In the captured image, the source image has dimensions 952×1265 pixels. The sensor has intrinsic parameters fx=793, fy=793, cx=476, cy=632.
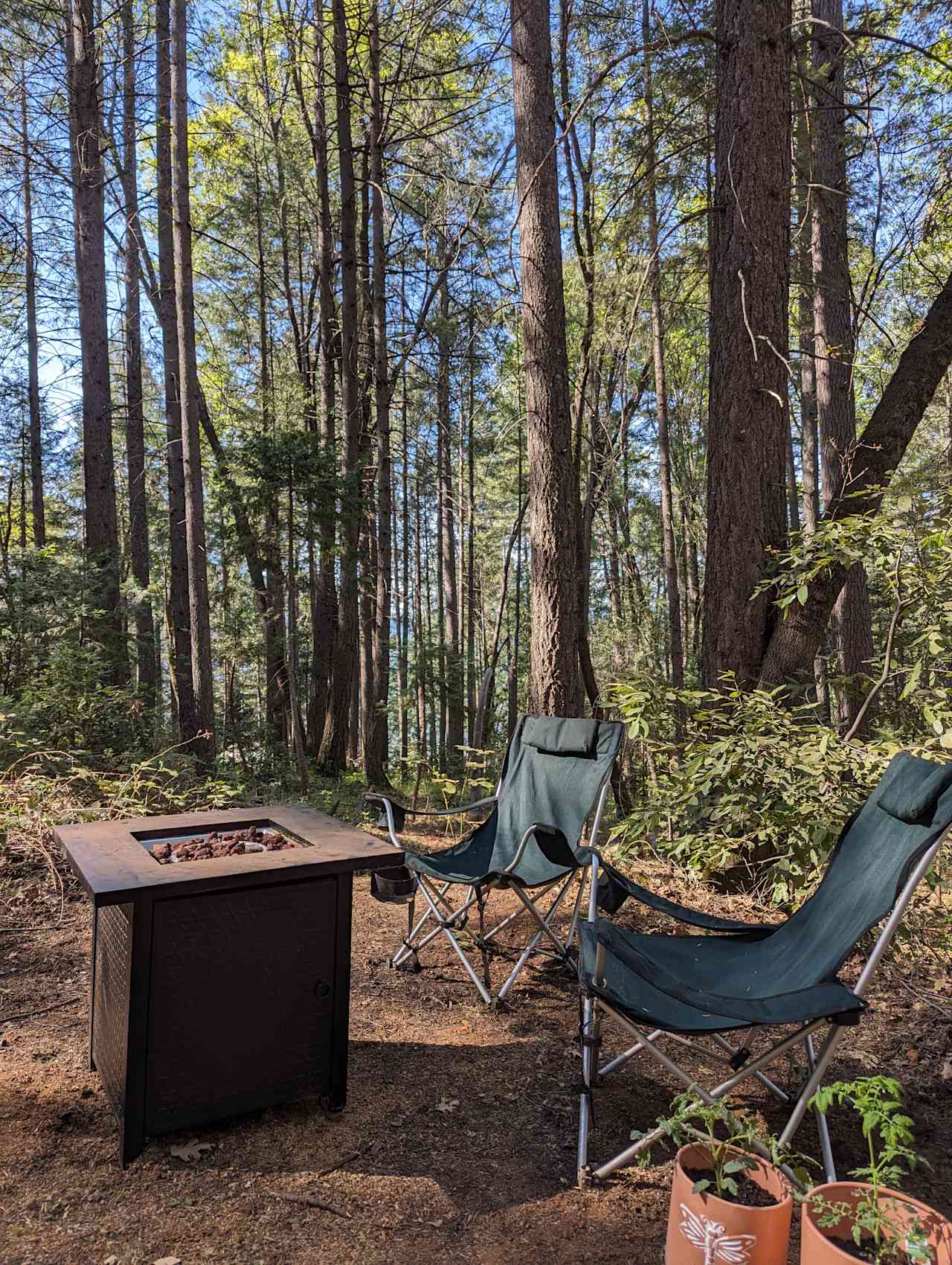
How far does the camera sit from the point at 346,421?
7.20 m

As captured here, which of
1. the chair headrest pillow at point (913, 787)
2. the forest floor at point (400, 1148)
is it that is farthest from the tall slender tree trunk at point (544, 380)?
the chair headrest pillow at point (913, 787)

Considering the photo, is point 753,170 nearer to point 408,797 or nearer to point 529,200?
point 529,200

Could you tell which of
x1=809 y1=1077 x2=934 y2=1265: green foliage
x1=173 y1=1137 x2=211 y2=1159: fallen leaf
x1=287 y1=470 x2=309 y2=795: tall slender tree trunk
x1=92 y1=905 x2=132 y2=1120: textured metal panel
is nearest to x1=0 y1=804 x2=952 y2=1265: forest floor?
x1=173 y1=1137 x2=211 y2=1159: fallen leaf

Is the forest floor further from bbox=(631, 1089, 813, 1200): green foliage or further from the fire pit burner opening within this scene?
the fire pit burner opening

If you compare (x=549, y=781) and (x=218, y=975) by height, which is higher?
(x=549, y=781)

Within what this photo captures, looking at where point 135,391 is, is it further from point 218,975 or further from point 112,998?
point 218,975

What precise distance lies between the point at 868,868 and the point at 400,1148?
1.29 meters

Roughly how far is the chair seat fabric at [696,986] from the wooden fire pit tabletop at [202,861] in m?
0.55

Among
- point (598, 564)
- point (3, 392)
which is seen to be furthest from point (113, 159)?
point (598, 564)

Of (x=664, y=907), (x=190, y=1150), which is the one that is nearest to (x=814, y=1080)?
(x=664, y=907)

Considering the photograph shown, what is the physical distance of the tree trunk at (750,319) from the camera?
361 cm

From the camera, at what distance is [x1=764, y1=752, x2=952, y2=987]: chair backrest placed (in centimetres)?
173

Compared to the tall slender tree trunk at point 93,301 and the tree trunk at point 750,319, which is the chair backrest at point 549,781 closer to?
the tree trunk at point 750,319

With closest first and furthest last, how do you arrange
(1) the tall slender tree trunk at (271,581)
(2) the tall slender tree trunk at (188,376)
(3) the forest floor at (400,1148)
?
(3) the forest floor at (400,1148) < (2) the tall slender tree trunk at (188,376) < (1) the tall slender tree trunk at (271,581)
